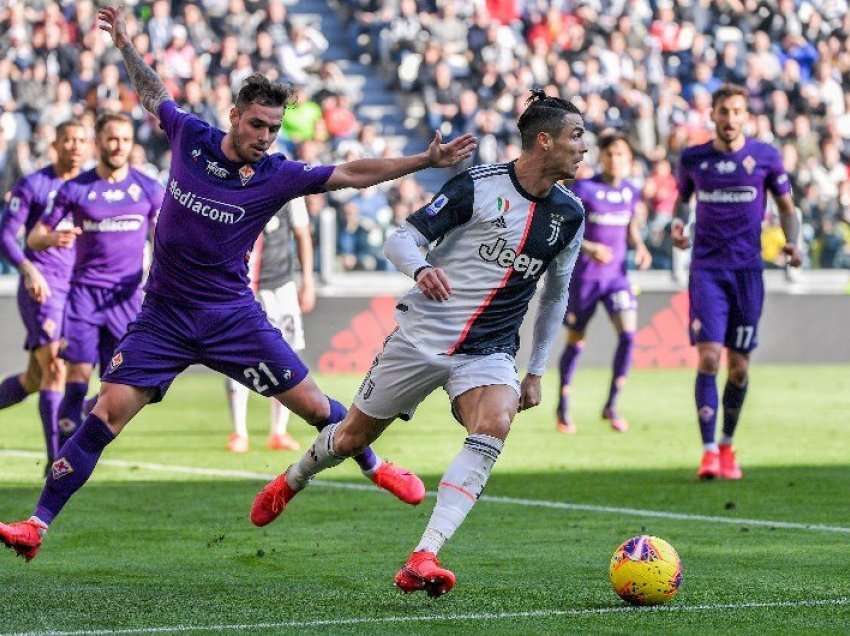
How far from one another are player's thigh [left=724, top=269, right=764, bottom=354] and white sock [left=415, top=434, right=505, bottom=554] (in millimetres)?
5030

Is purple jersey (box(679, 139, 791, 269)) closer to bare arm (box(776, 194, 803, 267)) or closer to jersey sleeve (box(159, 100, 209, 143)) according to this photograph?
bare arm (box(776, 194, 803, 267))

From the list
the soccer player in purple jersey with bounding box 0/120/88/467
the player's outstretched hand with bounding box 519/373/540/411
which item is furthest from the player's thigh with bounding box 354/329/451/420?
the soccer player in purple jersey with bounding box 0/120/88/467

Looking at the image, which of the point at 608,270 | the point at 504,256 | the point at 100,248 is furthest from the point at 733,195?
Answer: the point at 504,256

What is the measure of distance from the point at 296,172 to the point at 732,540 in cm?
295

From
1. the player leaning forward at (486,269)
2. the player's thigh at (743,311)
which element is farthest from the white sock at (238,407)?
the player leaning forward at (486,269)

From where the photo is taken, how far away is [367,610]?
6.45 meters

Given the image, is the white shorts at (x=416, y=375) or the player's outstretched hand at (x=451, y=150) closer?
the player's outstretched hand at (x=451, y=150)

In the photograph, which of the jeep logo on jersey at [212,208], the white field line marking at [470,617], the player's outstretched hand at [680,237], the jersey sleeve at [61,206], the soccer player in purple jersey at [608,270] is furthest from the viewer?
the soccer player in purple jersey at [608,270]

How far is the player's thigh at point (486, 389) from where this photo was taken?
23.0 ft

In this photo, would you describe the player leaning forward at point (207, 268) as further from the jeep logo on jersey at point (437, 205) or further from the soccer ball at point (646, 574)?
the soccer ball at point (646, 574)

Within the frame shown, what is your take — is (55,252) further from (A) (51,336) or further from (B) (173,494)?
(B) (173,494)

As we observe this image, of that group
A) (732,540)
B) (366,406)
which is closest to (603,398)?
(732,540)

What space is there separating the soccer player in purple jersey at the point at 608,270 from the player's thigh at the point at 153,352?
7.99 meters

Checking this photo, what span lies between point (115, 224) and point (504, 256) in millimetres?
4494
